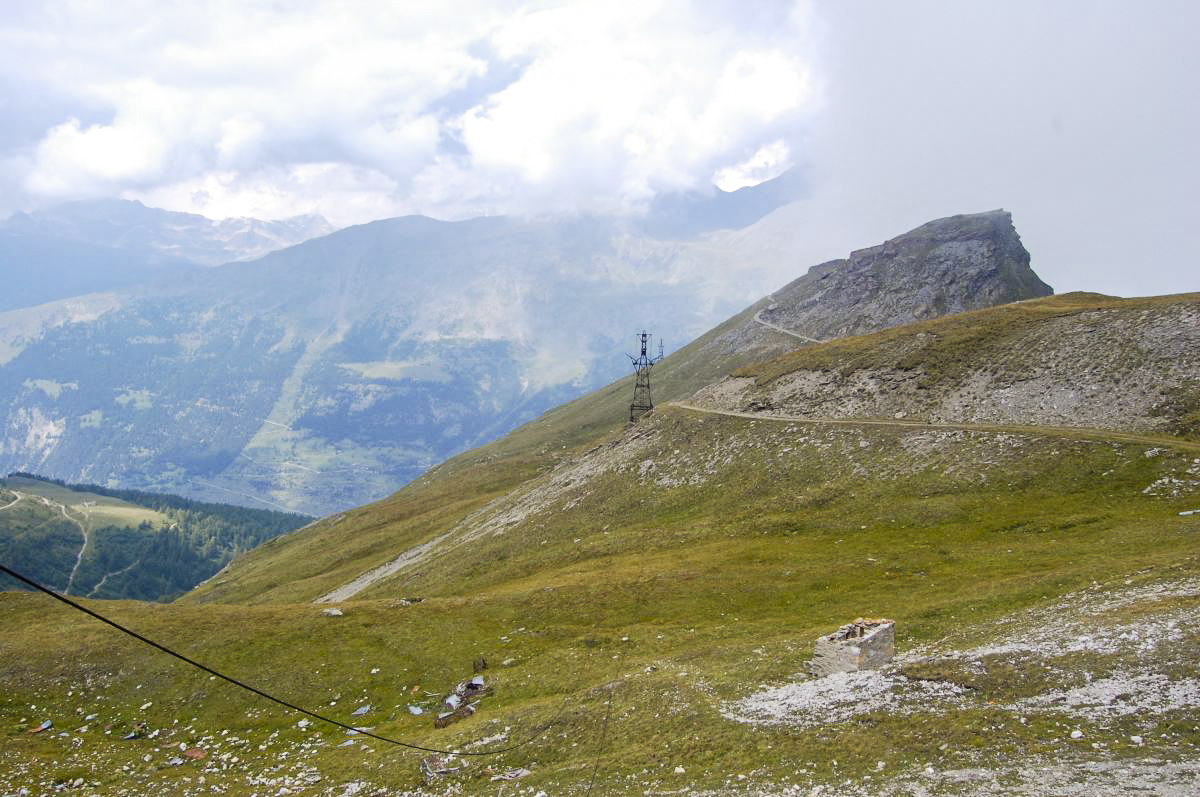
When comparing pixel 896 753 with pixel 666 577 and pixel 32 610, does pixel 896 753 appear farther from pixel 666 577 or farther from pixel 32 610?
pixel 32 610

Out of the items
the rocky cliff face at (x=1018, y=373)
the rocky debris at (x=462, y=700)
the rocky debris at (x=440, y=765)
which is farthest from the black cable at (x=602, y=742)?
the rocky cliff face at (x=1018, y=373)

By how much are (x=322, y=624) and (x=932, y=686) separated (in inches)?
1705

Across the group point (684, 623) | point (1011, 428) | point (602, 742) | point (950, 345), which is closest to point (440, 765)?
point (602, 742)

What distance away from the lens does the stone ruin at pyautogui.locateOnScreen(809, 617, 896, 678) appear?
3281 centimetres

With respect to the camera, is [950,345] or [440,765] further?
[950,345]

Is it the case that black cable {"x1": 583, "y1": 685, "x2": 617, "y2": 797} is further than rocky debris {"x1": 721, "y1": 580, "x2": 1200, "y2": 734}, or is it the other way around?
black cable {"x1": 583, "y1": 685, "x2": 617, "y2": 797}

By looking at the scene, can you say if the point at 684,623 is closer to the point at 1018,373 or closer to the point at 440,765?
the point at 440,765

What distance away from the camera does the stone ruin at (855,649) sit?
32.8m

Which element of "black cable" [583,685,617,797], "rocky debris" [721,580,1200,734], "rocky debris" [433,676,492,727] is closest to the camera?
"rocky debris" [721,580,1200,734]

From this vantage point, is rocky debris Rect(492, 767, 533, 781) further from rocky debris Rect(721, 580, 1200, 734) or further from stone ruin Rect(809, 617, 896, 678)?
stone ruin Rect(809, 617, 896, 678)

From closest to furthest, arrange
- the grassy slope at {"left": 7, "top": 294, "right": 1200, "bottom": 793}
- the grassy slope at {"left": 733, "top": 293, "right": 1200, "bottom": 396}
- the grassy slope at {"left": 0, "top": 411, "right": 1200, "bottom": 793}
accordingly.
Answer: the grassy slope at {"left": 7, "top": 294, "right": 1200, "bottom": 793} < the grassy slope at {"left": 0, "top": 411, "right": 1200, "bottom": 793} < the grassy slope at {"left": 733, "top": 293, "right": 1200, "bottom": 396}

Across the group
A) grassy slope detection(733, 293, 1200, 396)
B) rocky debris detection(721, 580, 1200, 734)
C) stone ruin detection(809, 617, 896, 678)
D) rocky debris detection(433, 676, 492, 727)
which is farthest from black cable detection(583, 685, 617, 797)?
grassy slope detection(733, 293, 1200, 396)

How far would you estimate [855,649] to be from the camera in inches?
1291

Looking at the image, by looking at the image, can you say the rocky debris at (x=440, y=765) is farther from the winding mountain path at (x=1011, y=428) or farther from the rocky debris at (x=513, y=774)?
the winding mountain path at (x=1011, y=428)
